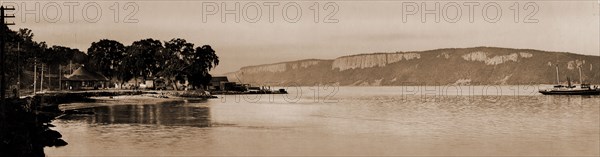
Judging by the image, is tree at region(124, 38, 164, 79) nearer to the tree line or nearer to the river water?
the tree line

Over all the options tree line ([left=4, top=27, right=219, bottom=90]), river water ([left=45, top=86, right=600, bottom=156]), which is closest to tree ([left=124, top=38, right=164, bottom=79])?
tree line ([left=4, top=27, right=219, bottom=90])

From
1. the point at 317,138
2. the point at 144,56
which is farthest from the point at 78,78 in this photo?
the point at 317,138

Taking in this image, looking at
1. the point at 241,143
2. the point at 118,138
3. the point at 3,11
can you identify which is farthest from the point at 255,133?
the point at 3,11

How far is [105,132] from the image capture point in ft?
128

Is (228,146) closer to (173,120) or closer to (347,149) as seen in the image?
(347,149)

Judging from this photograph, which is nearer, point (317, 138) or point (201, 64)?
point (317, 138)

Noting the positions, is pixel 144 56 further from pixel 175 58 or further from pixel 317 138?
pixel 317 138

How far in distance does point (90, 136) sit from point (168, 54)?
309ft

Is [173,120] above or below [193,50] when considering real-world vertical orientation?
below

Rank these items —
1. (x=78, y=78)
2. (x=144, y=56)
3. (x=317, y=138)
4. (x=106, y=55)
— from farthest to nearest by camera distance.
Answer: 1. (x=106, y=55)
2. (x=144, y=56)
3. (x=78, y=78)
4. (x=317, y=138)

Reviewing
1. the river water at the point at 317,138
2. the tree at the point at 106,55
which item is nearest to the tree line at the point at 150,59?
the tree at the point at 106,55

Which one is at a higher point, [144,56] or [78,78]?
[144,56]

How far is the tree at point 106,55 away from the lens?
137 m

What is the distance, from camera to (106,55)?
138375 millimetres
